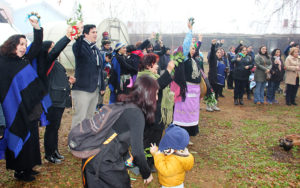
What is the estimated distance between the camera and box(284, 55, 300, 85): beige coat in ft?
29.0

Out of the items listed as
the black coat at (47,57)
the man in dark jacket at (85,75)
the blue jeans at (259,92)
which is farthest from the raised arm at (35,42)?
the blue jeans at (259,92)

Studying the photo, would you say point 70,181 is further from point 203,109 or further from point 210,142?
point 203,109

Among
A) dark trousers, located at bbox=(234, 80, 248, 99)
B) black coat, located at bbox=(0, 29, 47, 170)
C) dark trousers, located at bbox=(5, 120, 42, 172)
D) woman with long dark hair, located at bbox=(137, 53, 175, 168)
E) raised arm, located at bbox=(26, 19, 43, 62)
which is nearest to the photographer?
black coat, located at bbox=(0, 29, 47, 170)

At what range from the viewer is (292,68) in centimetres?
884

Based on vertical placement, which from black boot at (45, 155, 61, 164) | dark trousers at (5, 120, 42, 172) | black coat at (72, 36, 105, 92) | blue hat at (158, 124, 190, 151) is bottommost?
black boot at (45, 155, 61, 164)

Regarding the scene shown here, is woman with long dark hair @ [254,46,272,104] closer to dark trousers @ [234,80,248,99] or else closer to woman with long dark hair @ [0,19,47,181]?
dark trousers @ [234,80,248,99]

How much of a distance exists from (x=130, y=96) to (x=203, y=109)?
6.70m

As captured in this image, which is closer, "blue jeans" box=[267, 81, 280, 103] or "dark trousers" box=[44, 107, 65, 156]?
"dark trousers" box=[44, 107, 65, 156]

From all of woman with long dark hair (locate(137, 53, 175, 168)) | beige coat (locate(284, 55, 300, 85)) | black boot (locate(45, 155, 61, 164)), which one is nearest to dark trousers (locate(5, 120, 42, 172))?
black boot (locate(45, 155, 61, 164))

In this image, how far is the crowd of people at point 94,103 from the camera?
203 cm

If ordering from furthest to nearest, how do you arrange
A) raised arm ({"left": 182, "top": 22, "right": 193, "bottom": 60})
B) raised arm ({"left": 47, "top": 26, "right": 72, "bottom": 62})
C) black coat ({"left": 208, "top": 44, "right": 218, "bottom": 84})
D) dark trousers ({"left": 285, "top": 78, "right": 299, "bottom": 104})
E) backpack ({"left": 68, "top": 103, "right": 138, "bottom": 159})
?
dark trousers ({"left": 285, "top": 78, "right": 299, "bottom": 104})
black coat ({"left": 208, "top": 44, "right": 218, "bottom": 84})
raised arm ({"left": 182, "top": 22, "right": 193, "bottom": 60})
raised arm ({"left": 47, "top": 26, "right": 72, "bottom": 62})
backpack ({"left": 68, "top": 103, "right": 138, "bottom": 159})

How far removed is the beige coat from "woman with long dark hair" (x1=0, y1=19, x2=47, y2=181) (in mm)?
8606

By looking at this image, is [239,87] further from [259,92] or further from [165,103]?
[165,103]

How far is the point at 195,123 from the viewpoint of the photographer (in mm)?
5367
